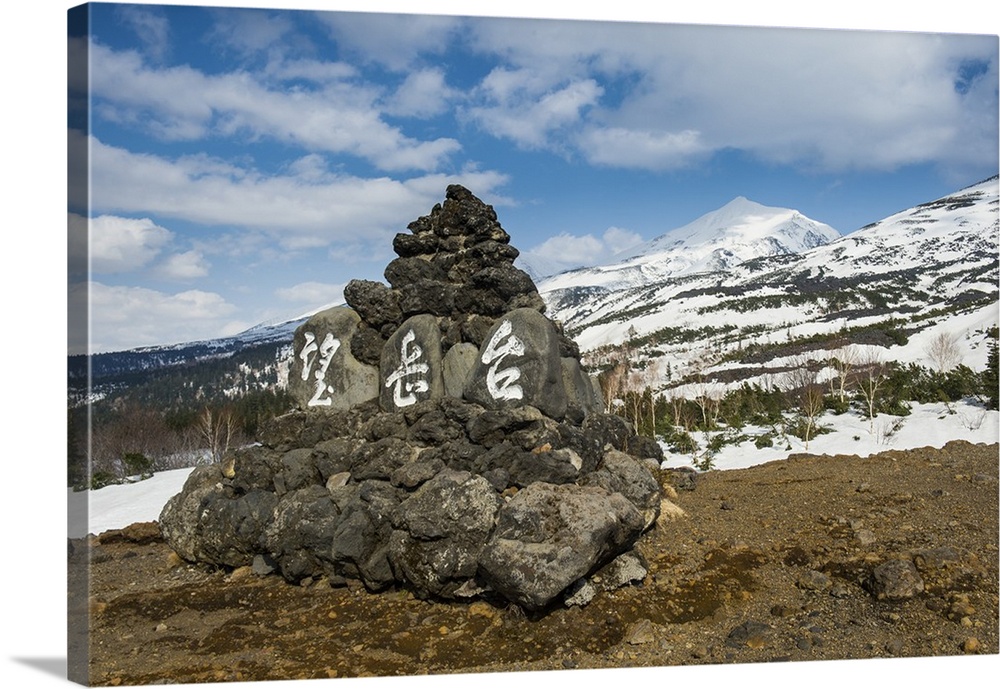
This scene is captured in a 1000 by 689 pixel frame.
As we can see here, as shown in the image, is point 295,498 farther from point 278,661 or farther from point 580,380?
point 580,380

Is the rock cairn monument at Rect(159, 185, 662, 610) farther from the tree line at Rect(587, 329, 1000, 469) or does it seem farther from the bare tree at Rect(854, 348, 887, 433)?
the bare tree at Rect(854, 348, 887, 433)

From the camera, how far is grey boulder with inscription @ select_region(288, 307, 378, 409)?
8039 millimetres

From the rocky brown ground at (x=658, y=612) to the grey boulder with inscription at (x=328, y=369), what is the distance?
2.26 m

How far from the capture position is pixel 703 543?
22.8 feet

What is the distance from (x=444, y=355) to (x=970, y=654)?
18.4ft

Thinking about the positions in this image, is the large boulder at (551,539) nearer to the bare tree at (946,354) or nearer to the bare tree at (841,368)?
the bare tree at (946,354)

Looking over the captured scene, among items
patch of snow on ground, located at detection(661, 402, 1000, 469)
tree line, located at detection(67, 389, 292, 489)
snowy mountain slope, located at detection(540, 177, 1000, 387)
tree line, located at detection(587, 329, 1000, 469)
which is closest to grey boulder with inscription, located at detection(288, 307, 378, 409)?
tree line, located at detection(67, 389, 292, 489)

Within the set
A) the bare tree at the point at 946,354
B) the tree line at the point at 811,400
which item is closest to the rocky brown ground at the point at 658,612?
the tree line at the point at 811,400

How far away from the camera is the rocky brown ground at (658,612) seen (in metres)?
4.72

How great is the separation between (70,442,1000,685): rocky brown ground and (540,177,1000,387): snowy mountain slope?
17.4m

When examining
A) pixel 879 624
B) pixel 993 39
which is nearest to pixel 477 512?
pixel 879 624

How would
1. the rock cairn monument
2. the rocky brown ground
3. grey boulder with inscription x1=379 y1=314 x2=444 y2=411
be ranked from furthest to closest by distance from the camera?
grey boulder with inscription x1=379 y1=314 x2=444 y2=411
the rock cairn monument
the rocky brown ground

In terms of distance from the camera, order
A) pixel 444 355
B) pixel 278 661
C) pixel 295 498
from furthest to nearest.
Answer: pixel 444 355
pixel 295 498
pixel 278 661

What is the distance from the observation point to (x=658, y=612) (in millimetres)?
5324
